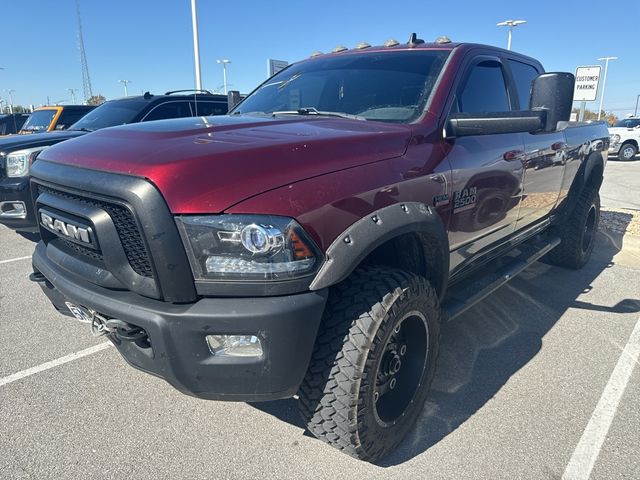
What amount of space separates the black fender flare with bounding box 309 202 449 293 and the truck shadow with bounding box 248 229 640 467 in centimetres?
94

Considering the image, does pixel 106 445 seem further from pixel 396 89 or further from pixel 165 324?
pixel 396 89

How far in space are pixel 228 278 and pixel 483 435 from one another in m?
1.63

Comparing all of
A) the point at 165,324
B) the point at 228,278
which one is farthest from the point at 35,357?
the point at 228,278

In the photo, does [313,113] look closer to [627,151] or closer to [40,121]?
[40,121]

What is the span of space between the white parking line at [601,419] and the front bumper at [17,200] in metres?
5.11

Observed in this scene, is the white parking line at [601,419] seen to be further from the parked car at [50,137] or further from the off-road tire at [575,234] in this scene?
the parked car at [50,137]

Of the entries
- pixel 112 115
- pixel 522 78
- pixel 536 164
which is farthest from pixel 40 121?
pixel 536 164

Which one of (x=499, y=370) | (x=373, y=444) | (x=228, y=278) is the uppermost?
(x=228, y=278)

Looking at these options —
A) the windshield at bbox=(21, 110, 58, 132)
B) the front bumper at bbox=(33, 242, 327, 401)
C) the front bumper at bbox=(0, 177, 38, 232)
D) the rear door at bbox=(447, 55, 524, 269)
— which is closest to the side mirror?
the rear door at bbox=(447, 55, 524, 269)

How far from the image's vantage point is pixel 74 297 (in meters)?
2.03

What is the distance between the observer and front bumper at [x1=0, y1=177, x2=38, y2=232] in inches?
192

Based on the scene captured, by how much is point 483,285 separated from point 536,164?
3.73 feet

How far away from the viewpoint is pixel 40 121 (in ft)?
28.0

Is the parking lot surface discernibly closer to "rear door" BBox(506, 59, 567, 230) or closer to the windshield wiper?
"rear door" BBox(506, 59, 567, 230)
